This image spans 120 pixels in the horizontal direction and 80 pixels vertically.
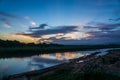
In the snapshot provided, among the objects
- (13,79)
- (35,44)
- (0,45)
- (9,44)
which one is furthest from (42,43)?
(13,79)

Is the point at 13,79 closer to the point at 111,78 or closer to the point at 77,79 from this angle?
the point at 77,79

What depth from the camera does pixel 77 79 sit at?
10.6 meters

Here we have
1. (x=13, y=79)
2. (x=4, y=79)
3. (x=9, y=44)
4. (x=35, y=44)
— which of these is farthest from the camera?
(x=35, y=44)

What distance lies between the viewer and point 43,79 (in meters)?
14.5

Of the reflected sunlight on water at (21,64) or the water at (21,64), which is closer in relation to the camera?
the water at (21,64)

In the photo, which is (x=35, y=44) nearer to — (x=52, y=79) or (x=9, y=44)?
(x=9, y=44)

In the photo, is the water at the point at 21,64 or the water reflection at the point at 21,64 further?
the water reflection at the point at 21,64

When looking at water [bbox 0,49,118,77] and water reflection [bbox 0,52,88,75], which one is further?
water reflection [bbox 0,52,88,75]

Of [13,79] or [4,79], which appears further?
[13,79]

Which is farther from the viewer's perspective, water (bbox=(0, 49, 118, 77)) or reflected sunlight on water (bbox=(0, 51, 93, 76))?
reflected sunlight on water (bbox=(0, 51, 93, 76))

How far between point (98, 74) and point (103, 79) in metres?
0.44

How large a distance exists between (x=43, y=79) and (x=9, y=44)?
96.8 m

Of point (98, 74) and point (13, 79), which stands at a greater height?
point (98, 74)

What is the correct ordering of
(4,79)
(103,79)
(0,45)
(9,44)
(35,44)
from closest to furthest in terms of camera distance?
1. (103,79)
2. (4,79)
3. (0,45)
4. (9,44)
5. (35,44)
